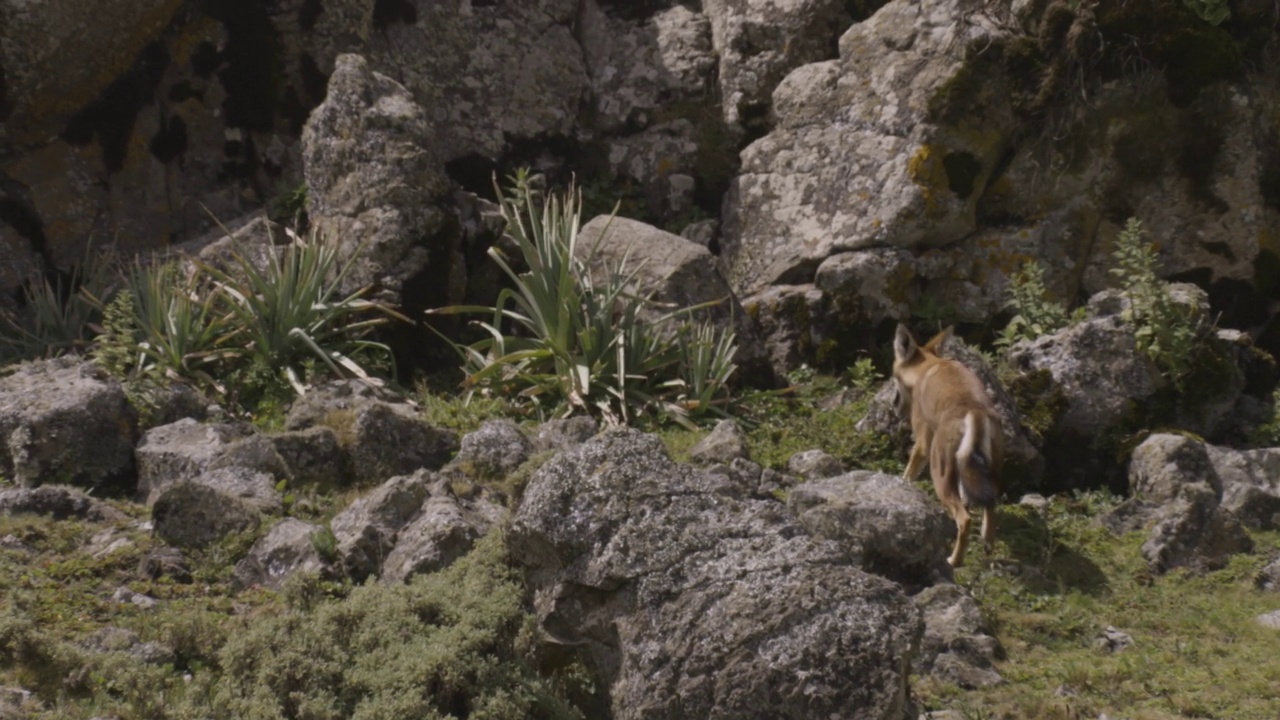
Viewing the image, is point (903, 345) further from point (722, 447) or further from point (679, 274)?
point (679, 274)

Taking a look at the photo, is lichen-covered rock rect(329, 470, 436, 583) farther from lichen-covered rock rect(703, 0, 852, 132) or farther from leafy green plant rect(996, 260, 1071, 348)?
lichen-covered rock rect(703, 0, 852, 132)

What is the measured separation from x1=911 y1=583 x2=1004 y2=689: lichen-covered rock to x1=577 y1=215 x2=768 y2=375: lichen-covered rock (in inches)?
166

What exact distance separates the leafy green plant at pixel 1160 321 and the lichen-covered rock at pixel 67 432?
6.89 metres

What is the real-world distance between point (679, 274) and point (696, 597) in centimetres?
604

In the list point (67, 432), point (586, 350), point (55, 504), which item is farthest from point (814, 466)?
point (67, 432)

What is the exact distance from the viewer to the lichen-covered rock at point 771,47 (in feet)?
45.1

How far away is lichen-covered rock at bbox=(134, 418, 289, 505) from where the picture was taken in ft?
27.8

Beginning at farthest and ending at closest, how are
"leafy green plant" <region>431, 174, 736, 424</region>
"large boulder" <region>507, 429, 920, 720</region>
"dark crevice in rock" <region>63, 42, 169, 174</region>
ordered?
"dark crevice in rock" <region>63, 42, 169, 174</region> < "leafy green plant" <region>431, 174, 736, 424</region> < "large boulder" <region>507, 429, 920, 720</region>

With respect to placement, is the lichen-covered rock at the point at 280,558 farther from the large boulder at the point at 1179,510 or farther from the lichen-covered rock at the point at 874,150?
the lichen-covered rock at the point at 874,150

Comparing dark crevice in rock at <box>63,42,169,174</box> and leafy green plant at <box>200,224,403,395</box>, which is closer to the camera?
leafy green plant at <box>200,224,403,395</box>

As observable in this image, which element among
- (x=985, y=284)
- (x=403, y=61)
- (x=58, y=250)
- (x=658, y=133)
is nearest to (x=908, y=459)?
(x=985, y=284)

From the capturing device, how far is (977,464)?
8414 millimetres

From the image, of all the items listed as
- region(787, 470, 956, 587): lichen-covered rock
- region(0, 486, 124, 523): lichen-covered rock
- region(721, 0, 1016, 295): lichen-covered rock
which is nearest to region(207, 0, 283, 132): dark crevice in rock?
region(721, 0, 1016, 295): lichen-covered rock

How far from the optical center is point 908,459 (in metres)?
9.86
